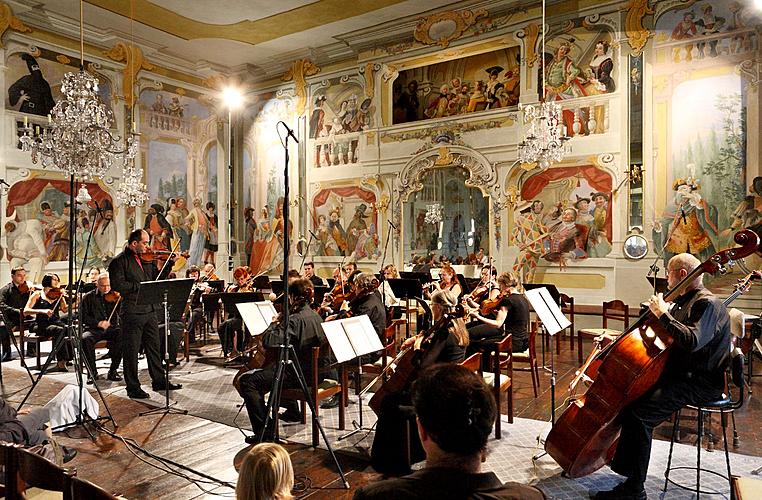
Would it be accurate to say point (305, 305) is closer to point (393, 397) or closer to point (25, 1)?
point (393, 397)

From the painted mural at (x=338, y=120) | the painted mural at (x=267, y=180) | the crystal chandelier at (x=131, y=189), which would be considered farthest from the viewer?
the painted mural at (x=267, y=180)

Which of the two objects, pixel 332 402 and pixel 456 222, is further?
pixel 456 222

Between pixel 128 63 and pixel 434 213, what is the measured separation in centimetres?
851

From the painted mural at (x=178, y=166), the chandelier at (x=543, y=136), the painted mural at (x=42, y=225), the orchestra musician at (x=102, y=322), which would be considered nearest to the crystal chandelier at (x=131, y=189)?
the painted mural at (x=42, y=225)

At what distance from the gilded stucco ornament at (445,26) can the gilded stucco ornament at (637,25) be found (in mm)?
2900

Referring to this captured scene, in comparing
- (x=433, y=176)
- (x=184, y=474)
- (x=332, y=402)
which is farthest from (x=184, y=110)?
(x=184, y=474)

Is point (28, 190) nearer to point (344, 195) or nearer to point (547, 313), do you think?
point (344, 195)

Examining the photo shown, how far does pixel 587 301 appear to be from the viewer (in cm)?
1027

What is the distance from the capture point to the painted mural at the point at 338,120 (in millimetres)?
13250

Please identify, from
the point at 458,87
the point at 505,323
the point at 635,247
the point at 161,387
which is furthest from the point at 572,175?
the point at 161,387

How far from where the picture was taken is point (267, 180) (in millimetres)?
15109

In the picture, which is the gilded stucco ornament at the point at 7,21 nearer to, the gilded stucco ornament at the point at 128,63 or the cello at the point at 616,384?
the gilded stucco ornament at the point at 128,63

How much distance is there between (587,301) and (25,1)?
1312 cm

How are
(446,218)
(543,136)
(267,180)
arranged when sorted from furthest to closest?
(267,180)
(446,218)
(543,136)
